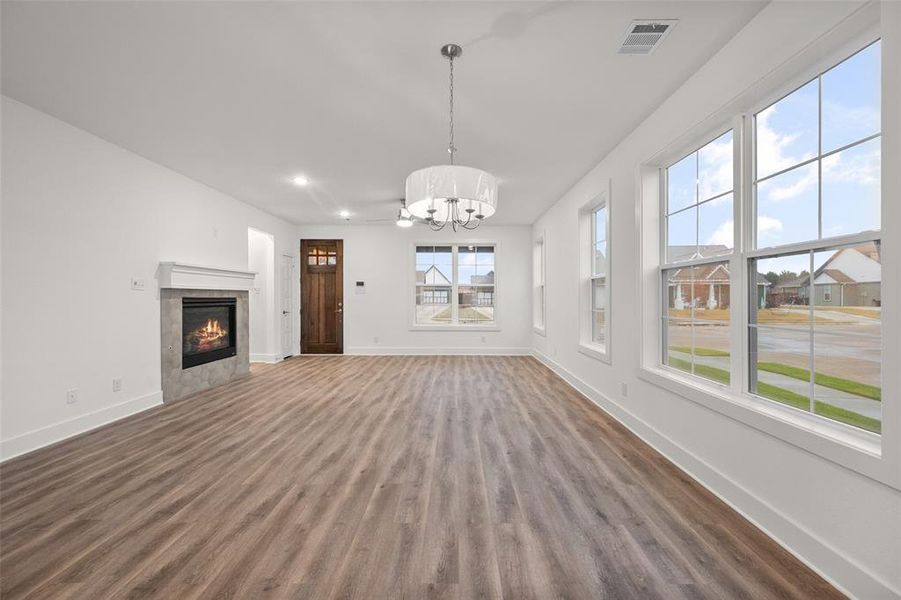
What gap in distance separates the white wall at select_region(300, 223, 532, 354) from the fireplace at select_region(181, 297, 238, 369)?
2.55 metres

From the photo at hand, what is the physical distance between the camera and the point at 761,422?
190 centimetres

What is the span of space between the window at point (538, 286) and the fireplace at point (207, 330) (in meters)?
5.15

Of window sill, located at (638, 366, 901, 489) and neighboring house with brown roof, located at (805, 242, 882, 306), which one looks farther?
neighboring house with brown roof, located at (805, 242, 882, 306)

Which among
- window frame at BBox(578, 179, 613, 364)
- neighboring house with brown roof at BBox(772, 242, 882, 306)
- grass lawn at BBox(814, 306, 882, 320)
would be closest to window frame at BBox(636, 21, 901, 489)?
neighboring house with brown roof at BBox(772, 242, 882, 306)

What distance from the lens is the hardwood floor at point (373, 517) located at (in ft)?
5.08

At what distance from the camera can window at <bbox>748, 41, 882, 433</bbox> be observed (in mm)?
1597

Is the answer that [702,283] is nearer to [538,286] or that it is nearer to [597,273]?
[597,273]

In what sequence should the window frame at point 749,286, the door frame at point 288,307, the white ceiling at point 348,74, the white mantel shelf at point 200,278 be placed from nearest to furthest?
the window frame at point 749,286 < the white ceiling at point 348,74 < the white mantel shelf at point 200,278 < the door frame at point 288,307

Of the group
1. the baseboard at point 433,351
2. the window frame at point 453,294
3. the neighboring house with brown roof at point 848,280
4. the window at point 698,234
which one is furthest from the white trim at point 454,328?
the neighboring house with brown roof at point 848,280

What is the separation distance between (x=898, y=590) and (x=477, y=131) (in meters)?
3.53

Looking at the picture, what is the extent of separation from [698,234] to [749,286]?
2.17ft

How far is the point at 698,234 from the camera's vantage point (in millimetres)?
2664

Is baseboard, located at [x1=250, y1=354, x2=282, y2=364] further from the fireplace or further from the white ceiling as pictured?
the white ceiling

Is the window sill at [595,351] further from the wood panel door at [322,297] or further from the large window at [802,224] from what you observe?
the wood panel door at [322,297]
